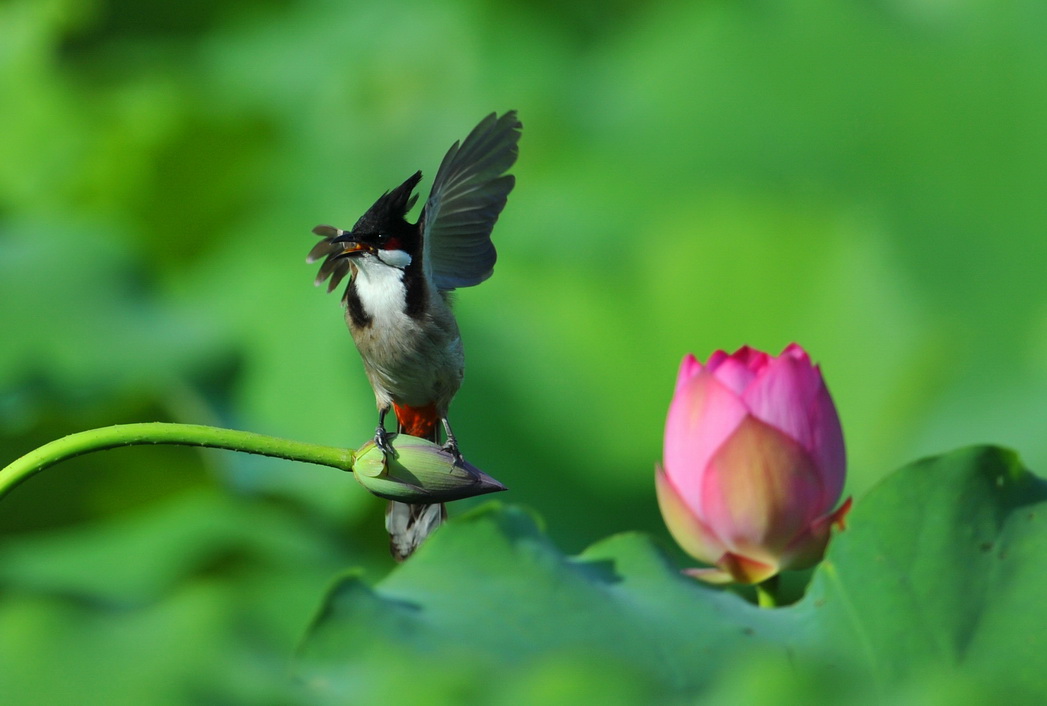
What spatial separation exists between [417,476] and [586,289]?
4.42 ft

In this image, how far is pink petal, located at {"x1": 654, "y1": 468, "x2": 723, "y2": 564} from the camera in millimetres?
1151

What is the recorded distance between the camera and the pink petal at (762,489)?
111 centimetres

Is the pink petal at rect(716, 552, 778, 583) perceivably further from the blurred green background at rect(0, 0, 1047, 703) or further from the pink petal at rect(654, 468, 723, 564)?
the blurred green background at rect(0, 0, 1047, 703)

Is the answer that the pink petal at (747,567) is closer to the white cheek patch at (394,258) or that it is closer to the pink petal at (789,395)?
the pink petal at (789,395)

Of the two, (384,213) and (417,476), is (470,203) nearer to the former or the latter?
(384,213)

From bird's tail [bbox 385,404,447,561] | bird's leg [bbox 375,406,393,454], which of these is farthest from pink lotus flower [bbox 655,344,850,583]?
bird's leg [bbox 375,406,393,454]

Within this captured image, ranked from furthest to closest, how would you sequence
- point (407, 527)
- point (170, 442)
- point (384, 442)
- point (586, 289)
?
1. point (586, 289)
2. point (407, 527)
3. point (384, 442)
4. point (170, 442)

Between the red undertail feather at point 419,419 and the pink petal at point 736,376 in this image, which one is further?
the pink petal at point 736,376

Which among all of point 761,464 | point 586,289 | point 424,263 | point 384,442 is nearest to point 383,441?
point 384,442

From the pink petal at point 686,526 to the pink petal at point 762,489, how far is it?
0.02m

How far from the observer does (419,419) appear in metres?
0.88

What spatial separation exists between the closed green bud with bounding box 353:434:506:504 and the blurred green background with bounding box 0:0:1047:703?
84cm

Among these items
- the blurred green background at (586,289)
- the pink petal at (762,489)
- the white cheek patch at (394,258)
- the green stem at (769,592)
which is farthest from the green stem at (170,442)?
the blurred green background at (586,289)

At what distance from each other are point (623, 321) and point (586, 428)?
20cm
